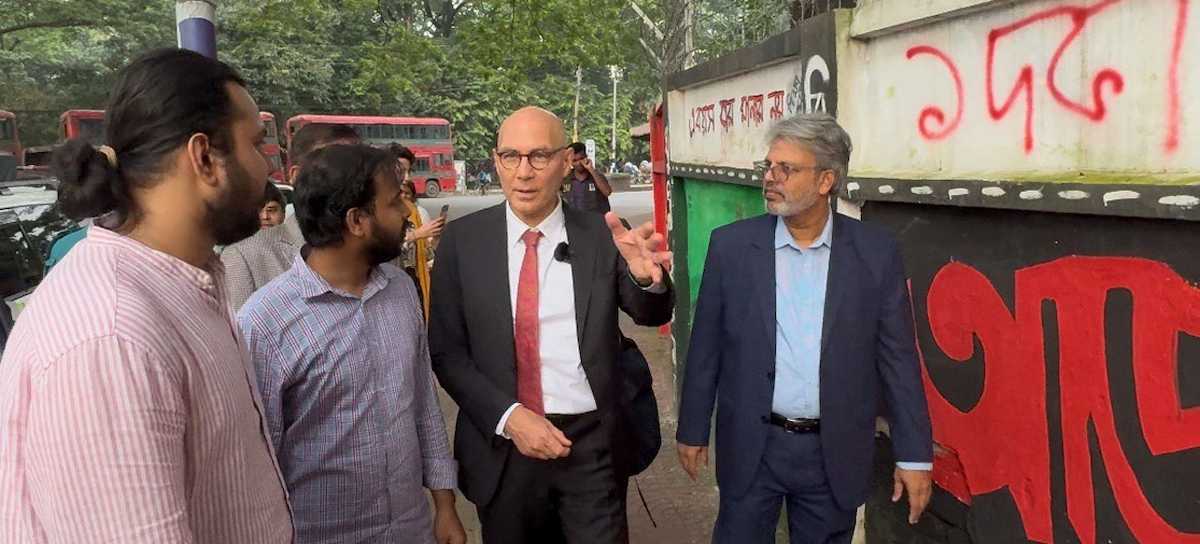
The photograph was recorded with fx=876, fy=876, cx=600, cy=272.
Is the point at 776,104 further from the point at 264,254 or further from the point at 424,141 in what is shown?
the point at 424,141

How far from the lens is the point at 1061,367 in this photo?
2.35m

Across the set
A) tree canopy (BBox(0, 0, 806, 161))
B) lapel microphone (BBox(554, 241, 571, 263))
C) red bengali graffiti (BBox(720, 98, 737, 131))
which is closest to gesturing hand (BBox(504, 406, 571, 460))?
lapel microphone (BBox(554, 241, 571, 263))

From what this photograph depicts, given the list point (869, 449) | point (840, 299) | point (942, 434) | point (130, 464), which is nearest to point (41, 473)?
point (130, 464)

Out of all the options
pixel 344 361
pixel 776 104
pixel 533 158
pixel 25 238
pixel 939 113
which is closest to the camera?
pixel 344 361

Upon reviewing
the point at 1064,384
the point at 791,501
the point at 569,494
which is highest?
the point at 1064,384

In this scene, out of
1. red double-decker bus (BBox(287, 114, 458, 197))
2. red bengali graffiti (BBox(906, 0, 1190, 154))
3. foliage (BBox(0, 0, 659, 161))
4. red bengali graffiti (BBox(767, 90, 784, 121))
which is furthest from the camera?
red double-decker bus (BBox(287, 114, 458, 197))

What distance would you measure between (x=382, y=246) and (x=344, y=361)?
0.99 ft

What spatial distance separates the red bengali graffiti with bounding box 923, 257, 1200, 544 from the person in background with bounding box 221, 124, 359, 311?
7.06 feet

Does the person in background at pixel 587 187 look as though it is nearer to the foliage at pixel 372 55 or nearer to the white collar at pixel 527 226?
the foliage at pixel 372 55

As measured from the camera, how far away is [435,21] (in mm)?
37938

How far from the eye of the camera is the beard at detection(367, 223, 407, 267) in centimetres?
219

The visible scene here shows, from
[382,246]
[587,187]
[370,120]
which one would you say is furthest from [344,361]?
[370,120]

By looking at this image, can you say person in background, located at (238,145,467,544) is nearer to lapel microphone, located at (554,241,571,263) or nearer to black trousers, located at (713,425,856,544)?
lapel microphone, located at (554,241,571,263)

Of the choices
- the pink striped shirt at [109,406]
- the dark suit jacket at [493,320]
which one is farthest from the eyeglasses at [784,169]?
the pink striped shirt at [109,406]
